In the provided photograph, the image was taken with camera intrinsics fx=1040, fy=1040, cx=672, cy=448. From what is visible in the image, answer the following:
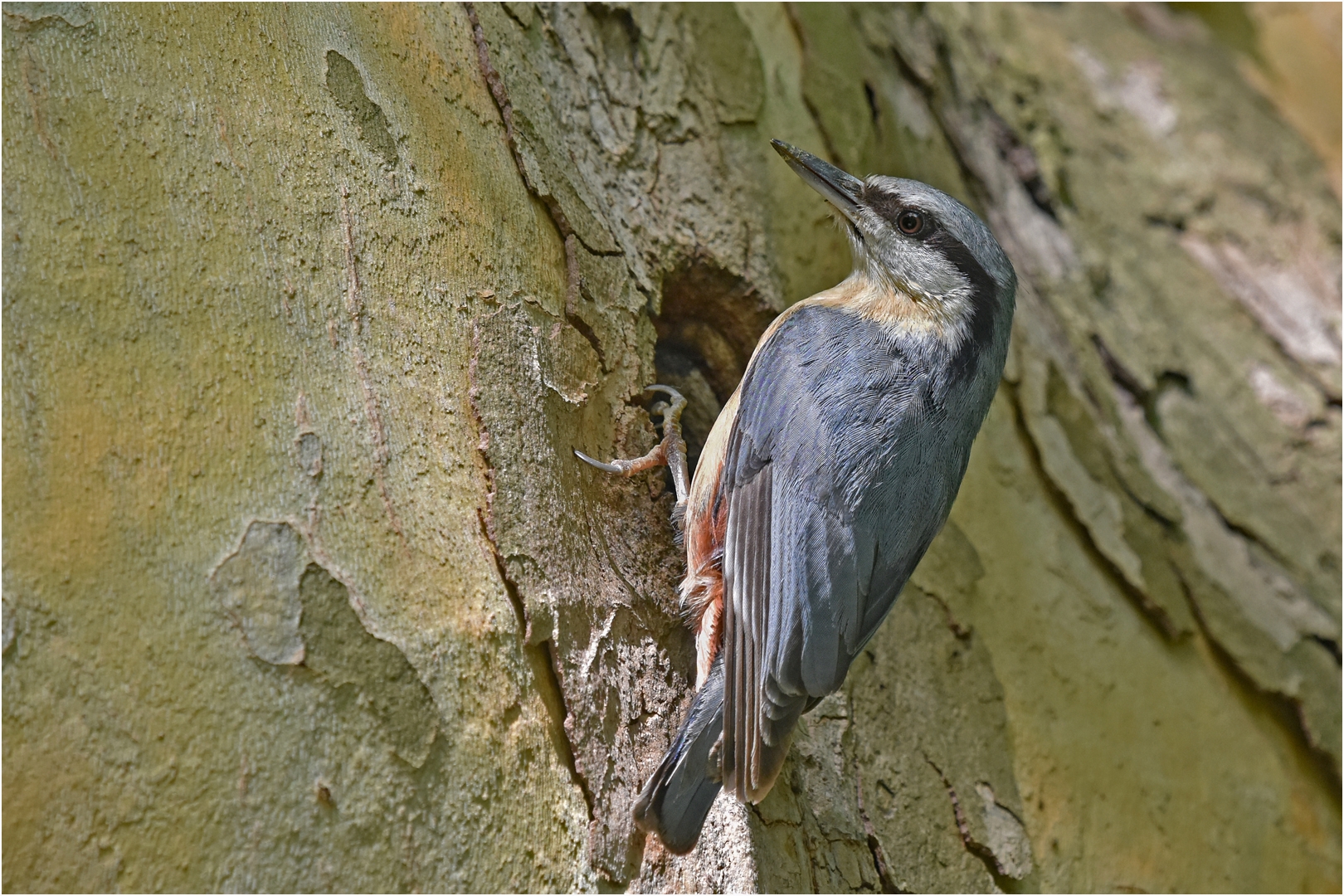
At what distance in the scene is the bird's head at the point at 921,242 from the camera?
296 centimetres

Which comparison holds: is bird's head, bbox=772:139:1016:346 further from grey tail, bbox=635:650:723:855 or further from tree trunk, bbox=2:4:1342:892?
grey tail, bbox=635:650:723:855

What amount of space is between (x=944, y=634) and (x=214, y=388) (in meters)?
2.02

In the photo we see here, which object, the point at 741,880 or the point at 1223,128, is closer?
the point at 741,880

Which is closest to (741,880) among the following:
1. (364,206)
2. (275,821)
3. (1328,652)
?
(275,821)

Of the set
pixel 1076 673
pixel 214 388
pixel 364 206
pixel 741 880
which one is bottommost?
pixel 1076 673

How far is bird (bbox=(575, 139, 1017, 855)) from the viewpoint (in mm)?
2205

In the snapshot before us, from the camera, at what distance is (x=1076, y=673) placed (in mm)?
3105

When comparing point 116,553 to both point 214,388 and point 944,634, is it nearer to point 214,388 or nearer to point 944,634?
point 214,388

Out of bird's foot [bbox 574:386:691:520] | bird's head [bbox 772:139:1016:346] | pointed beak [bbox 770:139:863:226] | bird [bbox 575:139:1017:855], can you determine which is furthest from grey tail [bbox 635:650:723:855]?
pointed beak [bbox 770:139:863:226]

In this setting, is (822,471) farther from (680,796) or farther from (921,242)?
(921,242)

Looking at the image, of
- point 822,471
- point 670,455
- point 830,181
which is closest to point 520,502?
point 670,455

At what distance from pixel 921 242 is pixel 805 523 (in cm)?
109

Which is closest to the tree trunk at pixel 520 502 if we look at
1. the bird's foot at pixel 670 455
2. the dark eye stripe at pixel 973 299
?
the bird's foot at pixel 670 455

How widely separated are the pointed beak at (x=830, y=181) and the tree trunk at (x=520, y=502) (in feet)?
0.53
